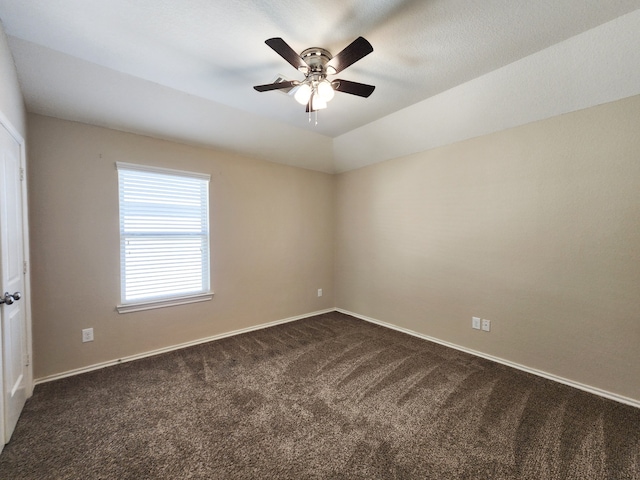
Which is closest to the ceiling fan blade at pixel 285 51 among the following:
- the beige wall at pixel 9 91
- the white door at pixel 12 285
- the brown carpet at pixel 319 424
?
the beige wall at pixel 9 91

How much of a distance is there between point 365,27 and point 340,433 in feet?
8.84

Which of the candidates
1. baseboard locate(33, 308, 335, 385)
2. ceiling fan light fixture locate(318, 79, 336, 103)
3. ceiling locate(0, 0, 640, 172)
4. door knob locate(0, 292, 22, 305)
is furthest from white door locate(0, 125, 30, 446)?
ceiling fan light fixture locate(318, 79, 336, 103)

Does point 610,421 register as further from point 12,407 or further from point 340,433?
point 12,407

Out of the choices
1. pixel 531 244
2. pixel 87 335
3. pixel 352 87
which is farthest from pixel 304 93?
pixel 87 335

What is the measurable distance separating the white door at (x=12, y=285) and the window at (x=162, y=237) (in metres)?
0.74

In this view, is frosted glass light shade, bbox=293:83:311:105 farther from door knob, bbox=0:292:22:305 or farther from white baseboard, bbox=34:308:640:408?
white baseboard, bbox=34:308:640:408

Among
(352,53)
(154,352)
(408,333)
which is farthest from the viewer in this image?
(408,333)

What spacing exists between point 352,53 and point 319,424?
7.95 ft

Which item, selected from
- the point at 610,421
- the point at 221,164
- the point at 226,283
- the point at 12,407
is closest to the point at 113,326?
the point at 12,407

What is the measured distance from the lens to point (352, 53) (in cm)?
162

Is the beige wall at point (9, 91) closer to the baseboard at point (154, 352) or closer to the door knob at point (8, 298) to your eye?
the door knob at point (8, 298)

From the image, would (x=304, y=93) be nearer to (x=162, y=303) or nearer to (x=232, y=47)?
(x=232, y=47)

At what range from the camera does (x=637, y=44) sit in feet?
5.75

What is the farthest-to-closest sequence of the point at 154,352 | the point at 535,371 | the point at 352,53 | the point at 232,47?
the point at 154,352 → the point at 535,371 → the point at 232,47 → the point at 352,53
